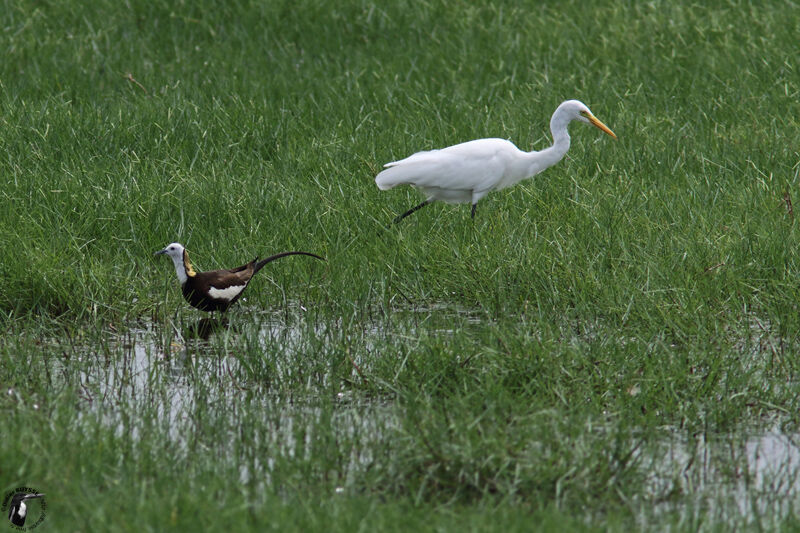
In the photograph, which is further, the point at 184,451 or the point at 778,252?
the point at 778,252

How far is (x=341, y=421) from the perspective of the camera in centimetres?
423

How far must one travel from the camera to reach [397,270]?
611 centimetres

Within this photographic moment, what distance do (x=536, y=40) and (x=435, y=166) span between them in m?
3.76

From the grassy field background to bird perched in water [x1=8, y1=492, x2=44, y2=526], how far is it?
0.15 ft

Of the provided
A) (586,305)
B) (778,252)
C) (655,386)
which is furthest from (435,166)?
A: (655,386)

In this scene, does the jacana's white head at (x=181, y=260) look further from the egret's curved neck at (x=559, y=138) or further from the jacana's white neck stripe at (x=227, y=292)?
the egret's curved neck at (x=559, y=138)

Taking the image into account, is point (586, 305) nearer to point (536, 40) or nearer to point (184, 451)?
point (184, 451)

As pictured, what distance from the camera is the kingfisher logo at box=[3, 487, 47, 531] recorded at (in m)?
3.42

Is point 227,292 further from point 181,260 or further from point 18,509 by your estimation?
point 18,509

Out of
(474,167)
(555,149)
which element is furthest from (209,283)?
(555,149)

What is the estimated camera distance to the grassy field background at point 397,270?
12.1ft

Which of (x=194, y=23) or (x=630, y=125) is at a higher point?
(x=194, y=23)

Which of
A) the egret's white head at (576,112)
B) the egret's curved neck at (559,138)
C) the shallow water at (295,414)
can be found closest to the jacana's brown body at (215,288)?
the shallow water at (295,414)

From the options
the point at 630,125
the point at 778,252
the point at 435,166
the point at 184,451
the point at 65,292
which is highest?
the point at 630,125
